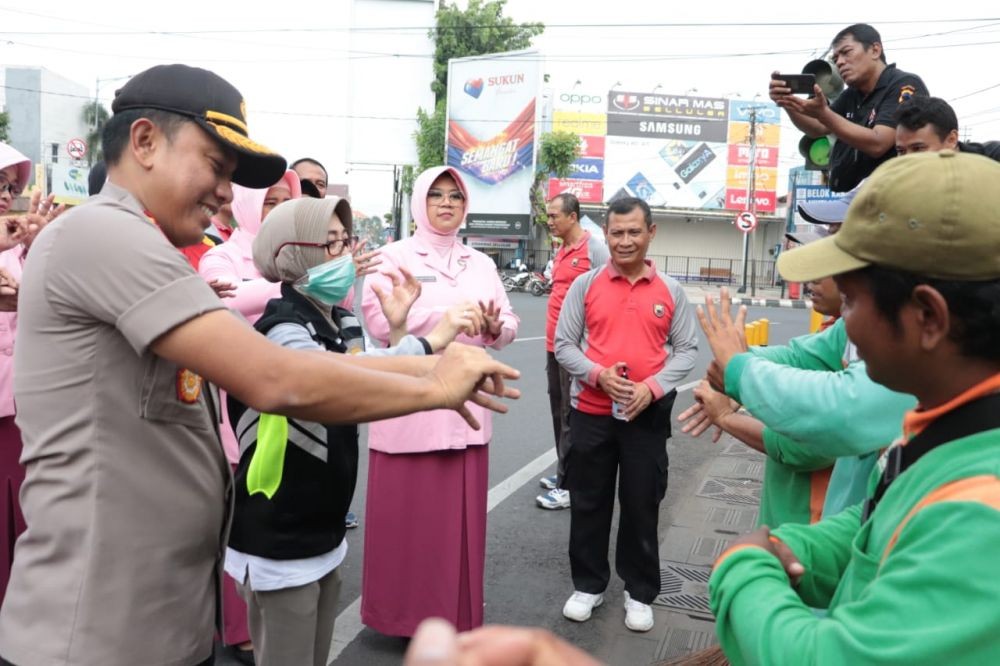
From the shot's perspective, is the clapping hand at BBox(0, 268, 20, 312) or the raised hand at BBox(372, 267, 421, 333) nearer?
the clapping hand at BBox(0, 268, 20, 312)

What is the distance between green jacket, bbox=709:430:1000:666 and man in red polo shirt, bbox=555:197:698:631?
2745mm

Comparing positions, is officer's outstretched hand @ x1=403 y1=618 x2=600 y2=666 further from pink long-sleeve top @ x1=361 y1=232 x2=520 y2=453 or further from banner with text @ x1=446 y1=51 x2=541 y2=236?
banner with text @ x1=446 y1=51 x2=541 y2=236

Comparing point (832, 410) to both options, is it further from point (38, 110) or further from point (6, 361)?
point (38, 110)

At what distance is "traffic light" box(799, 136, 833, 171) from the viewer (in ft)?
14.9

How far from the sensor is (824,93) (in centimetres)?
432

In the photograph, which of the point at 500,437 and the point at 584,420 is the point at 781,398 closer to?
the point at 584,420

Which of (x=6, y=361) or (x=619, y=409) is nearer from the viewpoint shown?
(x=6, y=361)

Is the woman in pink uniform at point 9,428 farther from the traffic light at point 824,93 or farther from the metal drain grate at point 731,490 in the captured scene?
the metal drain grate at point 731,490

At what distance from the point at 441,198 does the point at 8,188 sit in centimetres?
203

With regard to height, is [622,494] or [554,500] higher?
[622,494]

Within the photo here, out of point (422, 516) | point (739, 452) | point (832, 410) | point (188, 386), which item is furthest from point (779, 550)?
point (739, 452)

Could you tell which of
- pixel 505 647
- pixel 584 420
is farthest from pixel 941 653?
pixel 584 420

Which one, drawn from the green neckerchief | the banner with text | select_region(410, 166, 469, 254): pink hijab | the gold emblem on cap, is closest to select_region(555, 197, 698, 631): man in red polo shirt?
select_region(410, 166, 469, 254): pink hijab

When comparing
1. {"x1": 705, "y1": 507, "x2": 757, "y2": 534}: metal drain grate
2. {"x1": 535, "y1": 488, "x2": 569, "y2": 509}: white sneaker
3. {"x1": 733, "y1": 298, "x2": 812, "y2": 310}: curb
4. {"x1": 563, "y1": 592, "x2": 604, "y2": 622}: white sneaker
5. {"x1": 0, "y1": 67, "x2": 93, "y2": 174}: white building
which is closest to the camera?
{"x1": 563, "y1": 592, "x2": 604, "y2": 622}: white sneaker
